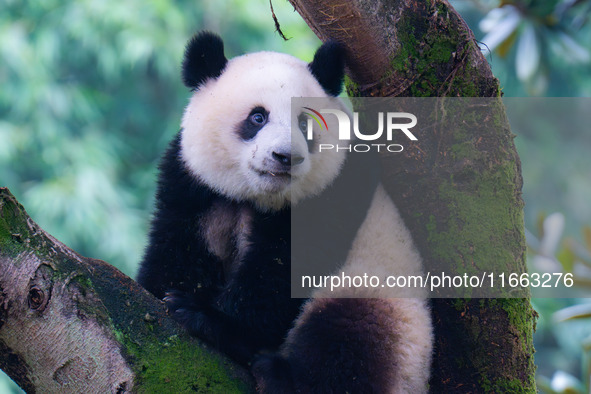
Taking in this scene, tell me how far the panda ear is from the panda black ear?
0.43 meters

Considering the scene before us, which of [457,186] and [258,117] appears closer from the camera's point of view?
[457,186]

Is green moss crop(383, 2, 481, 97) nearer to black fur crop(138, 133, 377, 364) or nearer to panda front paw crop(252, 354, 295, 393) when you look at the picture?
black fur crop(138, 133, 377, 364)

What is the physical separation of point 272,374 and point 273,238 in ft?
1.98

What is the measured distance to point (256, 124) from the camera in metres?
2.61

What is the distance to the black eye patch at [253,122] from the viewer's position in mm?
2605

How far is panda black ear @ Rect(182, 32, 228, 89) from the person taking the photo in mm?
2777

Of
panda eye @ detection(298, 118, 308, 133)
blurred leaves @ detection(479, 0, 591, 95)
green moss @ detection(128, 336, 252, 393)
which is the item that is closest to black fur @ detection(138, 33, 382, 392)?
green moss @ detection(128, 336, 252, 393)

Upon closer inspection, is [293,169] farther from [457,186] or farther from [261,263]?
[457,186]

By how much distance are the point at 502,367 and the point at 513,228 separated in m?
0.54

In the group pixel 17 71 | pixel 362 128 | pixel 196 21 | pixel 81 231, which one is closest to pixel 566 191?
pixel 196 21

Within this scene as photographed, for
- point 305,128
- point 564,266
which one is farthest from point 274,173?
point 564,266

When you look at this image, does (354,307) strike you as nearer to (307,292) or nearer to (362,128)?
(307,292)

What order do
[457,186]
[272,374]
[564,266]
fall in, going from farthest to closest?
[564,266]
[457,186]
[272,374]

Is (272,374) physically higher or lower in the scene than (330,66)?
lower
